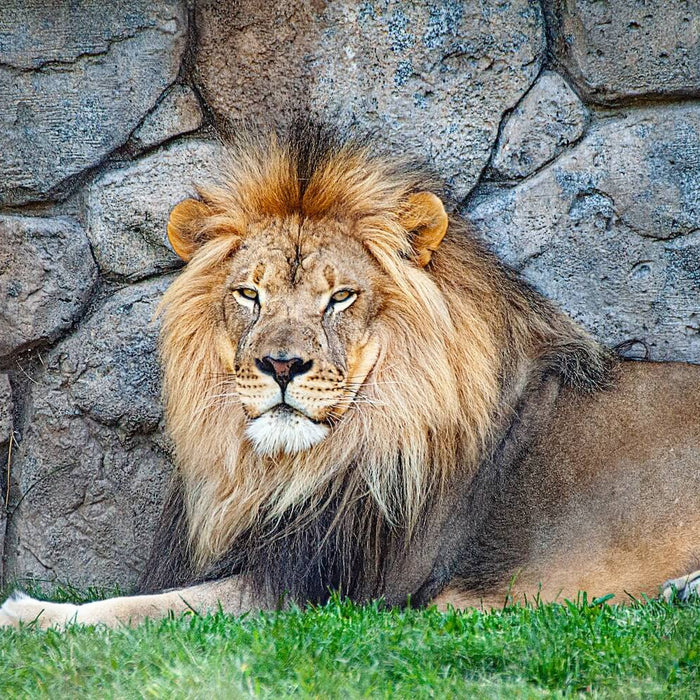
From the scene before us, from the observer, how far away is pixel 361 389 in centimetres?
394

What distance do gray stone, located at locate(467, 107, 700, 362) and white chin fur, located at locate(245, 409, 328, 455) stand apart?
1664 mm

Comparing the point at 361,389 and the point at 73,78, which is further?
the point at 73,78

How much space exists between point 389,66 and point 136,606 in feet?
9.12

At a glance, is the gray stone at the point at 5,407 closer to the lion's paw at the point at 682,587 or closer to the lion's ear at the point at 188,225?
the lion's ear at the point at 188,225

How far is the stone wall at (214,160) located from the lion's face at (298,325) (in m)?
1.22

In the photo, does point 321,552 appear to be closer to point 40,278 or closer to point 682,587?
point 682,587

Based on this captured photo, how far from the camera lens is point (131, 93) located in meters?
5.24

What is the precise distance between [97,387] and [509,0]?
265 cm

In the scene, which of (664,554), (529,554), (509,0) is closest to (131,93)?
(509,0)

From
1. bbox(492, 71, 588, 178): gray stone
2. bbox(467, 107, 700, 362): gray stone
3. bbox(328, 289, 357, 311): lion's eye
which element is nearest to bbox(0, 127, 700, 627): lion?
bbox(328, 289, 357, 311): lion's eye

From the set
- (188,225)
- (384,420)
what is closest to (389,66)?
(188,225)

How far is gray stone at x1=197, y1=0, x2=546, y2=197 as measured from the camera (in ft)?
16.8

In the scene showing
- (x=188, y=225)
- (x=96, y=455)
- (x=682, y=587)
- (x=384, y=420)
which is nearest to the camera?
(x=682, y=587)

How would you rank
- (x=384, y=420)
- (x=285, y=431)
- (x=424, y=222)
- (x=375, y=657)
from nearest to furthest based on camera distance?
(x=375, y=657), (x=285, y=431), (x=384, y=420), (x=424, y=222)
